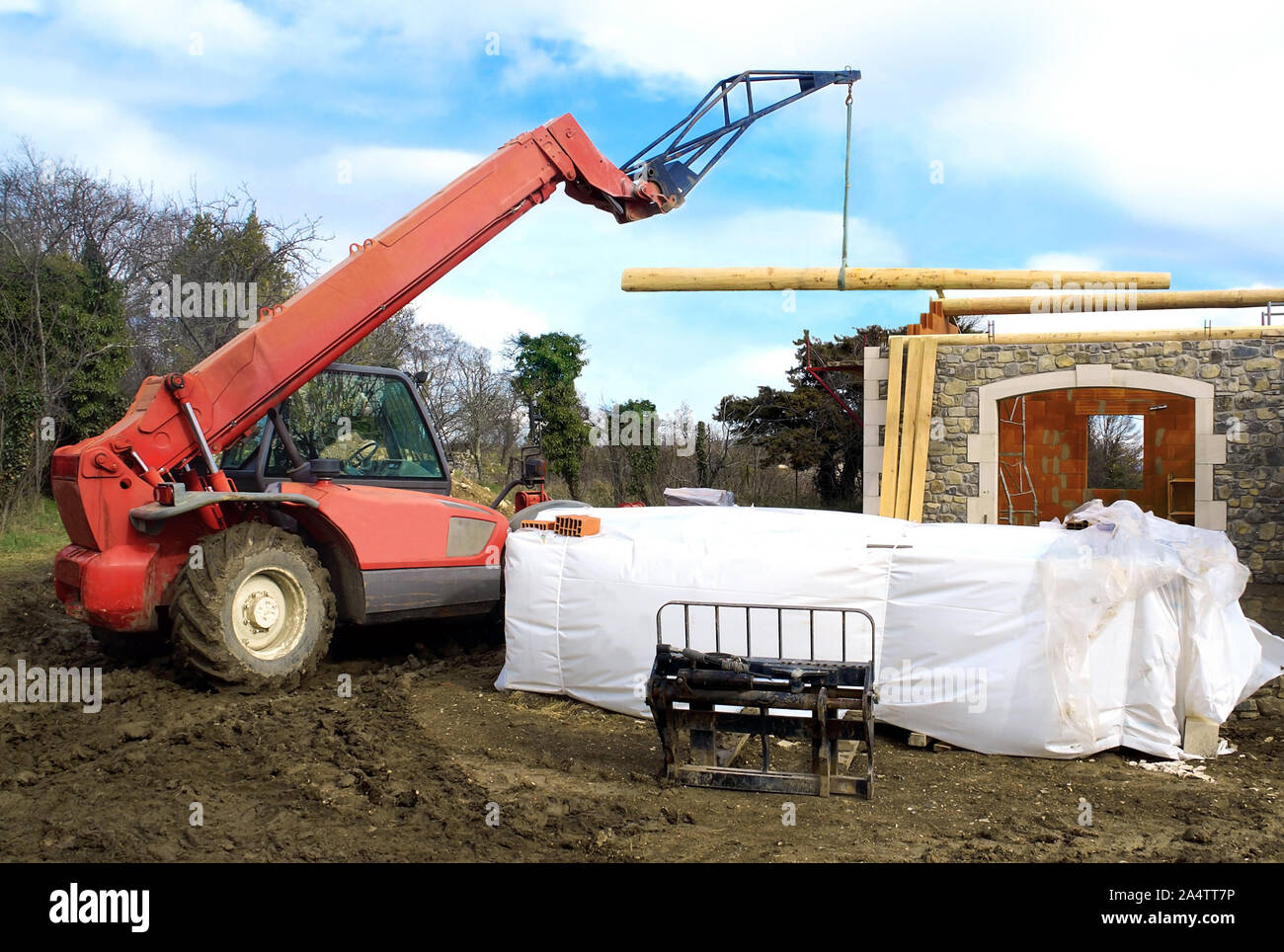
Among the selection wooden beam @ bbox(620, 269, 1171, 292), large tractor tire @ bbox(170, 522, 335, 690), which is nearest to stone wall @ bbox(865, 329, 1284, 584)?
wooden beam @ bbox(620, 269, 1171, 292)

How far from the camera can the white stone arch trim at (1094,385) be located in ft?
41.2

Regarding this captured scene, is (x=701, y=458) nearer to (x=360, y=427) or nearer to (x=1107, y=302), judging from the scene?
(x=1107, y=302)

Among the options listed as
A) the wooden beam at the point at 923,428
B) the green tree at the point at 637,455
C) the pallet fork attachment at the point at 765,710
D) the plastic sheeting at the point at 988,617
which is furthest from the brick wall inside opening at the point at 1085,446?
the pallet fork attachment at the point at 765,710

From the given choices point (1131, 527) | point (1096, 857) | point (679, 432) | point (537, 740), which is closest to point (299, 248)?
point (679, 432)

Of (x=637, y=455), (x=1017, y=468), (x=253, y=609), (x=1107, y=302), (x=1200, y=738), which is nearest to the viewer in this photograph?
(x=1200, y=738)

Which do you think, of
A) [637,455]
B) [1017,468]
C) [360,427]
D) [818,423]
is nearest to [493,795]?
[360,427]

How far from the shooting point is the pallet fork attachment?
16.2ft

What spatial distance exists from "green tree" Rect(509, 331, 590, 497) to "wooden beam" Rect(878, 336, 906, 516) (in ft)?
29.0

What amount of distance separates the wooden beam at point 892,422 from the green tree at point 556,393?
8.83m

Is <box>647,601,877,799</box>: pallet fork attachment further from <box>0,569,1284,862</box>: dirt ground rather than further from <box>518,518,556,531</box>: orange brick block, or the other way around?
<box>518,518,556,531</box>: orange brick block

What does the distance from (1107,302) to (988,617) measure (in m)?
8.76

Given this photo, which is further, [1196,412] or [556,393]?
[556,393]

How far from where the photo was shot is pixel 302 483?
7352 millimetres
